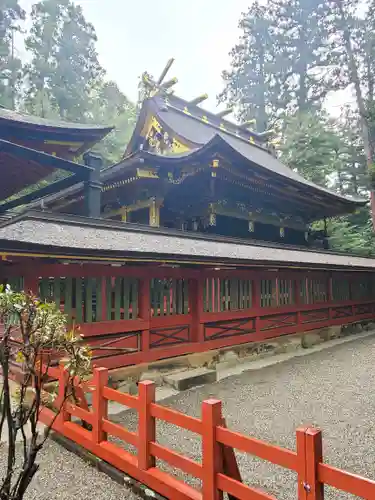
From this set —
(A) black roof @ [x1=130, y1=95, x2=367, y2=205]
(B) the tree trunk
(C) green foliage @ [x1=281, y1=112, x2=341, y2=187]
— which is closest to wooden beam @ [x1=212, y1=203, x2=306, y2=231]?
(A) black roof @ [x1=130, y1=95, x2=367, y2=205]

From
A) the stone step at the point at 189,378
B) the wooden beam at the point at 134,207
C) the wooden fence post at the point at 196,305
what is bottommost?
the stone step at the point at 189,378

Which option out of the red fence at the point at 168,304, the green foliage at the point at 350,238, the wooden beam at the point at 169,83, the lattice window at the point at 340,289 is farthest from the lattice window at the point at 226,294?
the green foliage at the point at 350,238

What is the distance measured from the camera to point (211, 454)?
275cm

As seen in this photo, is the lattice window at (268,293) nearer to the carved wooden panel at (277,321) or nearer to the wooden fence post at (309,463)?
the carved wooden panel at (277,321)

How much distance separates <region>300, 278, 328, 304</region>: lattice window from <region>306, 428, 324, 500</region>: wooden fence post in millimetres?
9052

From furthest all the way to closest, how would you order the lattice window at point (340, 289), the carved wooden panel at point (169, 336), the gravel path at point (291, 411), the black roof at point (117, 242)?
the lattice window at point (340, 289) < the carved wooden panel at point (169, 336) < the black roof at point (117, 242) < the gravel path at point (291, 411)

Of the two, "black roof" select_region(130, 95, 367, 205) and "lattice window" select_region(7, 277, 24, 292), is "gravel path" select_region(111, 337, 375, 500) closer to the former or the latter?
"lattice window" select_region(7, 277, 24, 292)

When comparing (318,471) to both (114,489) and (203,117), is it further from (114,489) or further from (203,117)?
(203,117)

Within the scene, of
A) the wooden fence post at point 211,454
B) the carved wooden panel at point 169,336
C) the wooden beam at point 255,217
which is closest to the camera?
the wooden fence post at point 211,454

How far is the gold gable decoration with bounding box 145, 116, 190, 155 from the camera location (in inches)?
544

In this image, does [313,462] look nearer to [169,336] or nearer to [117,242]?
[117,242]

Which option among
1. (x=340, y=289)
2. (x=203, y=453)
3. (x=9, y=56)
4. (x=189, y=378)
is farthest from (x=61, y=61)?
(x=203, y=453)

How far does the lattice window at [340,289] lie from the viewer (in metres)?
12.5

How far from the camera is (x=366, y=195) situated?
26641mm
